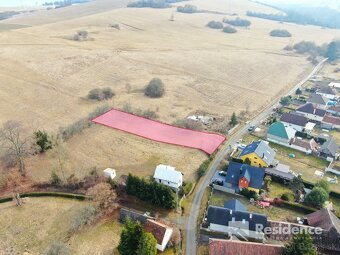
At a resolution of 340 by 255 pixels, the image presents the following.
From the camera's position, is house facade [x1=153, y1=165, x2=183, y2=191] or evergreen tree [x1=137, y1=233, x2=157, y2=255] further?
house facade [x1=153, y1=165, x2=183, y2=191]

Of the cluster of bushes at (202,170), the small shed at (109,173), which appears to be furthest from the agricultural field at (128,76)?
the small shed at (109,173)

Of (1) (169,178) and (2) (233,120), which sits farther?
(2) (233,120)

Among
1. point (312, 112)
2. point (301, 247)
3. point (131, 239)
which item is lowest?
point (312, 112)

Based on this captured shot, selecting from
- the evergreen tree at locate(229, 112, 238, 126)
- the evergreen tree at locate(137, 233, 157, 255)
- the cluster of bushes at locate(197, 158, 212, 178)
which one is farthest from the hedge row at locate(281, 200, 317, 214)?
the evergreen tree at locate(229, 112, 238, 126)

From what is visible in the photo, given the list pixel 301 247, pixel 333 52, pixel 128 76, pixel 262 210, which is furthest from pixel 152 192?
pixel 333 52

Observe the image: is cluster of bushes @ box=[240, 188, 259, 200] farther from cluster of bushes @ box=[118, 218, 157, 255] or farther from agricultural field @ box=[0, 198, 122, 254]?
agricultural field @ box=[0, 198, 122, 254]

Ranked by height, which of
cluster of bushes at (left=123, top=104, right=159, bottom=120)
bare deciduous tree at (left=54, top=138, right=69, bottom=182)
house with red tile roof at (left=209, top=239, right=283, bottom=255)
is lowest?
cluster of bushes at (left=123, top=104, right=159, bottom=120)

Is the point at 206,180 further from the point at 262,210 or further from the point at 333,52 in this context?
the point at 333,52
